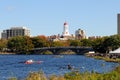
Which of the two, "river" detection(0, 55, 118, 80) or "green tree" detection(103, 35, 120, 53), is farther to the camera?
"green tree" detection(103, 35, 120, 53)

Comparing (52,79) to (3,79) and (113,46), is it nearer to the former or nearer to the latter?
(3,79)

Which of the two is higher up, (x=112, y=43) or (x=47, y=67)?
(x=112, y=43)

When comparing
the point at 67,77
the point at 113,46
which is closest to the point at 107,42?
the point at 113,46

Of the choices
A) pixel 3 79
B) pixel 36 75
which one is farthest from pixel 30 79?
pixel 3 79

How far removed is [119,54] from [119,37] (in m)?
61.7

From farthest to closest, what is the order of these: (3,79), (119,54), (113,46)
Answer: (113,46) < (119,54) < (3,79)

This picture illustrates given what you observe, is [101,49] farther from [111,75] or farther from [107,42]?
[111,75]

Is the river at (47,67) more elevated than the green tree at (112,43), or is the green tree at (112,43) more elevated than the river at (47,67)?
the green tree at (112,43)

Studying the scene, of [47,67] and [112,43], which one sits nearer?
[47,67]

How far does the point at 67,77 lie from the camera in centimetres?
3759

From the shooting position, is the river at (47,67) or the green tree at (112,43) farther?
the green tree at (112,43)

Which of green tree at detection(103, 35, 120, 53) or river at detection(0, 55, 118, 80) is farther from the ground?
green tree at detection(103, 35, 120, 53)

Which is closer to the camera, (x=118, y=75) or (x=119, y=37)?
(x=118, y=75)

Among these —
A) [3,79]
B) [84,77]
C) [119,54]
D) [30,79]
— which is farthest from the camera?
[119,54]
